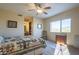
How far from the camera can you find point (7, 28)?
2064mm

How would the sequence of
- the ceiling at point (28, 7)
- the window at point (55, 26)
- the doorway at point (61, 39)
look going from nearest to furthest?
the ceiling at point (28, 7)
the doorway at point (61, 39)
the window at point (55, 26)

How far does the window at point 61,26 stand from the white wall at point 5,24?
26.8 inches

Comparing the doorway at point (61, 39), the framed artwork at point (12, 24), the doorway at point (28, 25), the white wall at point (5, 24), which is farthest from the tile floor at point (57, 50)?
the framed artwork at point (12, 24)

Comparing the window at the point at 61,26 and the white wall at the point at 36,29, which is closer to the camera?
the window at the point at 61,26

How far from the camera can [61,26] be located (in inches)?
86.2

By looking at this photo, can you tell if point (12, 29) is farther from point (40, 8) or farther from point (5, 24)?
point (40, 8)

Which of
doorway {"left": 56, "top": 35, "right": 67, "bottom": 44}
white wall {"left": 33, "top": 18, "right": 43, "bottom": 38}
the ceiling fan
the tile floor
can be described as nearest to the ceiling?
the ceiling fan

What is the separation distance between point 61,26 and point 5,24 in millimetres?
1154

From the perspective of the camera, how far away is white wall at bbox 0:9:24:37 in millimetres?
→ 2008

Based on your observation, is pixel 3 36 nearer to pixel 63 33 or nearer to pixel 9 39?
pixel 9 39

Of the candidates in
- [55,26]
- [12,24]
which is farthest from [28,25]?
[55,26]

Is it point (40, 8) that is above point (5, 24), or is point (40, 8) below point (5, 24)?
above

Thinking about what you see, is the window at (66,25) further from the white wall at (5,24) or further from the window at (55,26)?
the white wall at (5,24)

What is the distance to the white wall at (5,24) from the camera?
201cm
